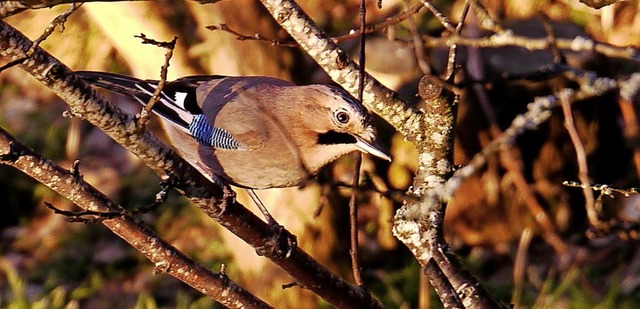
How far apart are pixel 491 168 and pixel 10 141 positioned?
3932 mm

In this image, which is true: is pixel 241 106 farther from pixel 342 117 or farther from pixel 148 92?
pixel 342 117

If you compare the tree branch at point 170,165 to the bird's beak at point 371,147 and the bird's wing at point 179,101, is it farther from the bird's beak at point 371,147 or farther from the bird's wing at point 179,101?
the bird's wing at point 179,101

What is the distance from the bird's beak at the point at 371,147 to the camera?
2.88 m

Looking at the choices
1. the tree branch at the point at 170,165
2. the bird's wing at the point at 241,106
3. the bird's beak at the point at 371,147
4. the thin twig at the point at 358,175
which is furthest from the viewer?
the bird's wing at the point at 241,106

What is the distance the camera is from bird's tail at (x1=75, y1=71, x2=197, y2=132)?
308 cm

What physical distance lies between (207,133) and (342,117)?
510mm

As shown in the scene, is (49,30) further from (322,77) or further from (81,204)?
(322,77)

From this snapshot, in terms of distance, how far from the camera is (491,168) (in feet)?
18.3

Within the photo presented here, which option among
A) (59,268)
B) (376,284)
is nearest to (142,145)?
(376,284)

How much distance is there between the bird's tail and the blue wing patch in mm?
23

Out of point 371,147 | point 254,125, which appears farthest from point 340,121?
point 254,125

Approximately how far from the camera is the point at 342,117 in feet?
9.77

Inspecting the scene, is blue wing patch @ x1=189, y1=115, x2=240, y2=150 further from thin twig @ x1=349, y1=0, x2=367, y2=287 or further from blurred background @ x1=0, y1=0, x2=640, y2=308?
blurred background @ x1=0, y1=0, x2=640, y2=308

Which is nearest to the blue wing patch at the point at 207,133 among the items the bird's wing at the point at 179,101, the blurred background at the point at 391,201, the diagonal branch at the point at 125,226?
the bird's wing at the point at 179,101
